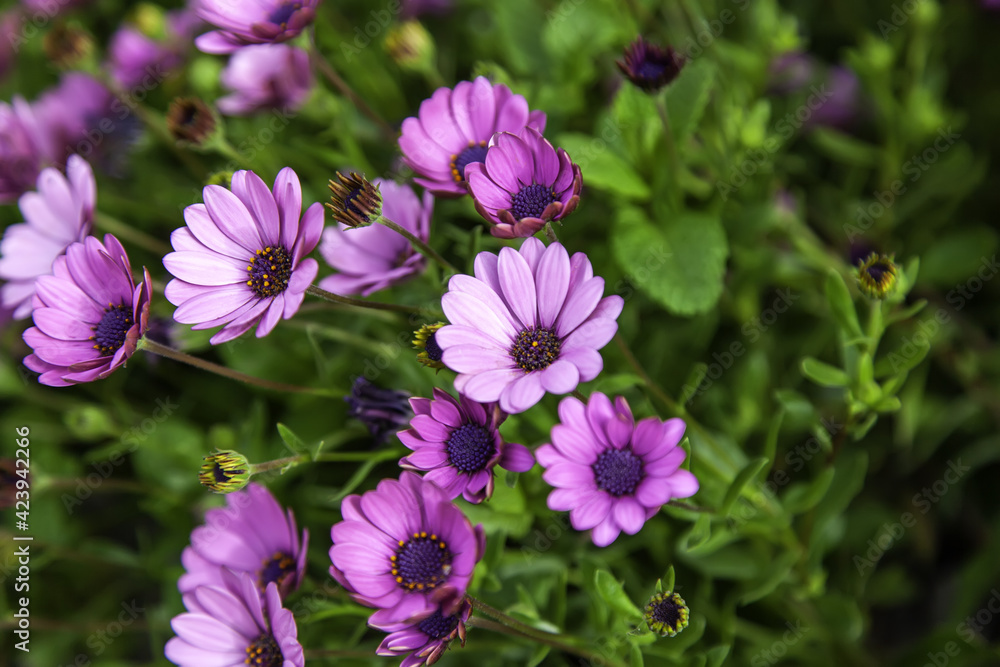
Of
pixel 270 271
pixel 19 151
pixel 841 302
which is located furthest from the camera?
pixel 19 151

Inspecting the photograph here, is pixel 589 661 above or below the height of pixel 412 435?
below

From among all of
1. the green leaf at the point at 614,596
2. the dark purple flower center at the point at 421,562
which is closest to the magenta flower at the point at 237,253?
the dark purple flower center at the point at 421,562

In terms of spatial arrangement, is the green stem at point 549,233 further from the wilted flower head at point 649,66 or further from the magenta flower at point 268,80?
the magenta flower at point 268,80

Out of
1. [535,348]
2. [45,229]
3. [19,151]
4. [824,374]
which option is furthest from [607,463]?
[19,151]

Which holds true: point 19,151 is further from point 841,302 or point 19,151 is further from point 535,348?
point 841,302

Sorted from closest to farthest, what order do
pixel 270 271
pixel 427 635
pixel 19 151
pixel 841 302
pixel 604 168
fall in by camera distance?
pixel 427 635 < pixel 270 271 < pixel 841 302 < pixel 604 168 < pixel 19 151

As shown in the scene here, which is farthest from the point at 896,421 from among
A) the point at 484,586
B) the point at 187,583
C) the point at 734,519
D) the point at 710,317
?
the point at 187,583

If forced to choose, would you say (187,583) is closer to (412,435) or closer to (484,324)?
(412,435)
